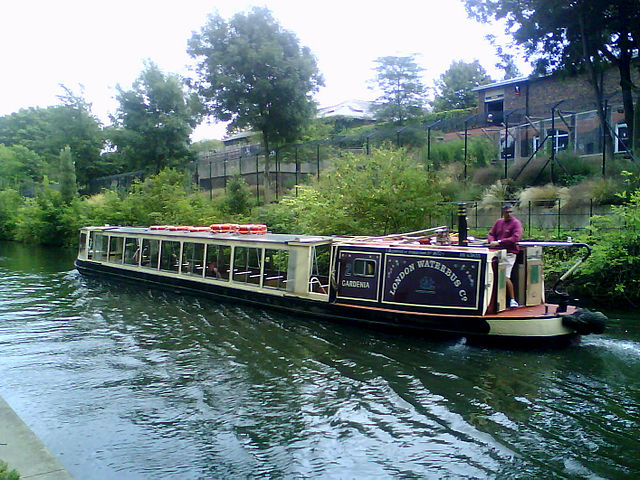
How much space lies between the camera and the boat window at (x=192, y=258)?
64.1ft

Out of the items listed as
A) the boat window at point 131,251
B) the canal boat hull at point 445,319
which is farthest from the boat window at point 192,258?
the boat window at point 131,251

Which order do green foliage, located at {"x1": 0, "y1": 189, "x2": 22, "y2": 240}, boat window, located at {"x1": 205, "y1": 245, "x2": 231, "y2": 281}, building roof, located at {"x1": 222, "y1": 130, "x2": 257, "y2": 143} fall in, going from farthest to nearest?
→ building roof, located at {"x1": 222, "y1": 130, "x2": 257, "y2": 143} < green foliage, located at {"x1": 0, "y1": 189, "x2": 22, "y2": 240} < boat window, located at {"x1": 205, "y1": 245, "x2": 231, "y2": 281}

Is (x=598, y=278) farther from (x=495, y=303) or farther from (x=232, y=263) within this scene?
(x=232, y=263)

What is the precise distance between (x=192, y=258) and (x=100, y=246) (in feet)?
22.2

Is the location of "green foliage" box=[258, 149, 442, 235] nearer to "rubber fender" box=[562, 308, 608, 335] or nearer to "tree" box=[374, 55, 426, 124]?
"rubber fender" box=[562, 308, 608, 335]

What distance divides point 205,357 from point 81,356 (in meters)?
2.64

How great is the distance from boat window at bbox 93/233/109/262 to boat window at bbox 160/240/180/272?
437 centimetres

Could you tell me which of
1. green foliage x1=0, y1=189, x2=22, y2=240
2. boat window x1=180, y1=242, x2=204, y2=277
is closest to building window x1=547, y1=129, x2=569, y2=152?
boat window x1=180, y1=242, x2=204, y2=277

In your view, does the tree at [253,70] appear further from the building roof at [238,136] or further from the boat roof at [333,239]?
the building roof at [238,136]

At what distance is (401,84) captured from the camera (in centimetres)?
4906

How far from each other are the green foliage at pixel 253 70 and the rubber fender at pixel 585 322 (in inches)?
942

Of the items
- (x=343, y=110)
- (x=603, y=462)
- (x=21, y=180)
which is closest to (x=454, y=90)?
(x=343, y=110)

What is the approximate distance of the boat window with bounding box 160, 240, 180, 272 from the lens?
67.4 feet

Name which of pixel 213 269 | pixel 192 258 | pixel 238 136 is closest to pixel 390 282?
pixel 213 269
